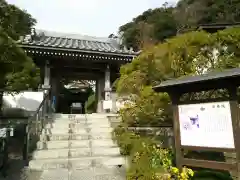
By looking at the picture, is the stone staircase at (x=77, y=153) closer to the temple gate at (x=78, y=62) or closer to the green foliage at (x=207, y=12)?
the temple gate at (x=78, y=62)

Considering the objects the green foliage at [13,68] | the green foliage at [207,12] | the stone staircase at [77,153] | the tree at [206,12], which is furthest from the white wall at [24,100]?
the green foliage at [207,12]

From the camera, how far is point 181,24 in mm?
32656

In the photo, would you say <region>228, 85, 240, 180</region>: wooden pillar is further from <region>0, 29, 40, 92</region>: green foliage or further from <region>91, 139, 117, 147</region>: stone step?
<region>0, 29, 40, 92</region>: green foliage

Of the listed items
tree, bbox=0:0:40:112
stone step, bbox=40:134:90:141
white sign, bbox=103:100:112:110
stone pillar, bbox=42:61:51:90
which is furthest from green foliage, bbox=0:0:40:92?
white sign, bbox=103:100:112:110

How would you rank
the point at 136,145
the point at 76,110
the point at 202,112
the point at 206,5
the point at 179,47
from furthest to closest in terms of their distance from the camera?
the point at 206,5
the point at 76,110
the point at 179,47
the point at 136,145
the point at 202,112

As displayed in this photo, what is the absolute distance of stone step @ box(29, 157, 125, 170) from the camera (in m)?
6.13

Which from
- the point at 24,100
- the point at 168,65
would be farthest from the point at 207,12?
the point at 168,65

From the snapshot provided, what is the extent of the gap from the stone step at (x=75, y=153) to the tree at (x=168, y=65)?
4.01 ft

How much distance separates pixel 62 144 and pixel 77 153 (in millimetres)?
747

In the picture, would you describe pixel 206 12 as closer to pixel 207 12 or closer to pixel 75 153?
pixel 207 12

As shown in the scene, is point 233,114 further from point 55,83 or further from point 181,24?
point 181,24

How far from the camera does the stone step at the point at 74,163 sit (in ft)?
20.1

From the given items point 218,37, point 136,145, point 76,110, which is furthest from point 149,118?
point 76,110

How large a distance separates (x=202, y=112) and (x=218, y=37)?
389 centimetres
